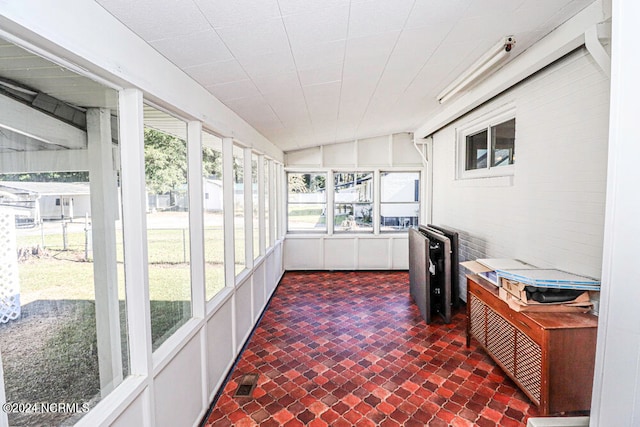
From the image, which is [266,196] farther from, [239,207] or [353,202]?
[353,202]

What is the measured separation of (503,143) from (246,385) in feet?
11.8

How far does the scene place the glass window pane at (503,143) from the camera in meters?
3.45

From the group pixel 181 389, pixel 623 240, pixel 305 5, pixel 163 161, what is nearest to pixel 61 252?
pixel 163 161

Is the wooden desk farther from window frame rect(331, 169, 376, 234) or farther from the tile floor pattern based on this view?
window frame rect(331, 169, 376, 234)

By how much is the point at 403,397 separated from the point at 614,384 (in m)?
2.18

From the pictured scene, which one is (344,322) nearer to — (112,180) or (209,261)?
(209,261)

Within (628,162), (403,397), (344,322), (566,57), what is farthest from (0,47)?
(344,322)

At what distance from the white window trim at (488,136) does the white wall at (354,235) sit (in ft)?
5.60

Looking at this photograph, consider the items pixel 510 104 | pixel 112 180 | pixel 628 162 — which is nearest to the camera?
pixel 628 162

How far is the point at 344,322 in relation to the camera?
4.08 metres

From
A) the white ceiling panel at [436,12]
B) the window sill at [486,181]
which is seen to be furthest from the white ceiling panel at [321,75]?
the window sill at [486,181]

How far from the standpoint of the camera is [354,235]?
669cm

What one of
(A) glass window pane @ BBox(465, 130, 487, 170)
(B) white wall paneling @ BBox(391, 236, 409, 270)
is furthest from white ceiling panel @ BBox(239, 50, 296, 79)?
(B) white wall paneling @ BBox(391, 236, 409, 270)

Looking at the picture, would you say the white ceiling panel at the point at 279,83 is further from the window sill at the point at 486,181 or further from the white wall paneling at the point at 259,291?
the window sill at the point at 486,181
